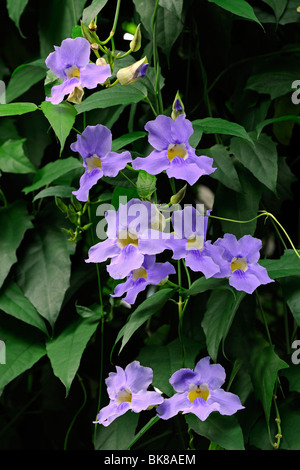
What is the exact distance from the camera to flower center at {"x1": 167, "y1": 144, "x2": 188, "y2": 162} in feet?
2.74

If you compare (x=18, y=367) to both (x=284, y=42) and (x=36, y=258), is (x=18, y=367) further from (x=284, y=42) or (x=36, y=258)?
(x=284, y=42)

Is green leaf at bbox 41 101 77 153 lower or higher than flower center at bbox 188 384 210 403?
higher

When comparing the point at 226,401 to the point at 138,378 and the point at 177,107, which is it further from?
the point at 177,107

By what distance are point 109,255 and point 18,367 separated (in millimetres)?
379

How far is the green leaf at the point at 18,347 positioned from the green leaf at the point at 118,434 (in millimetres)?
177

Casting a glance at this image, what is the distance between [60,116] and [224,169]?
32cm

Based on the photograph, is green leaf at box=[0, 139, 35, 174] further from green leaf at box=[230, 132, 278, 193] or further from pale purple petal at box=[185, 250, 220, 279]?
pale purple petal at box=[185, 250, 220, 279]

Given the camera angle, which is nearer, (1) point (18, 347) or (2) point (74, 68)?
(2) point (74, 68)

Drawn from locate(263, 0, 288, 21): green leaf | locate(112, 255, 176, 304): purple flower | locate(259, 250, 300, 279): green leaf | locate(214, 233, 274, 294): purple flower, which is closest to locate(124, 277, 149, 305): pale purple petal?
locate(112, 255, 176, 304): purple flower

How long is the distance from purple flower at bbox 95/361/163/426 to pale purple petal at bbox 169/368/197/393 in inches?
1.5

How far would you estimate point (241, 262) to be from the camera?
888 millimetres

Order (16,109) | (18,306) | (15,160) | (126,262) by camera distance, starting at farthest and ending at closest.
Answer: (15,160), (18,306), (16,109), (126,262)

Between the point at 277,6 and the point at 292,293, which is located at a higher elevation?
the point at 277,6

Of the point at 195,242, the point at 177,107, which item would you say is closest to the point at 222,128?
the point at 177,107
